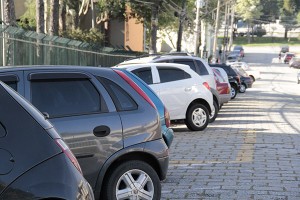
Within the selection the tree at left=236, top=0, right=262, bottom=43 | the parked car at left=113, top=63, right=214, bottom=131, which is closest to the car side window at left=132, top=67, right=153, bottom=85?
the parked car at left=113, top=63, right=214, bottom=131

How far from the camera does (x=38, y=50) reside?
59.5 ft

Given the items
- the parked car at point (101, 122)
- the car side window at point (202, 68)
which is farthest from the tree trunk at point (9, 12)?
the parked car at point (101, 122)

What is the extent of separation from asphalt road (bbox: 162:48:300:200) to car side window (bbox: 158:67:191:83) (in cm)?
140

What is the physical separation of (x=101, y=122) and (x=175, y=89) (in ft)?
28.4

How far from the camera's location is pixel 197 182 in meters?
8.69

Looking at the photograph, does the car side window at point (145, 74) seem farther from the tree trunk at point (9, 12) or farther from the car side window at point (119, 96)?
the car side window at point (119, 96)

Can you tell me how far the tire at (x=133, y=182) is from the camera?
21.2 ft

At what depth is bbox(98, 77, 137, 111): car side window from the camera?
666 centimetres

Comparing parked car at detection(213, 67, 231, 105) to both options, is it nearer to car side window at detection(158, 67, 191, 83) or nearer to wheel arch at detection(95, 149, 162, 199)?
car side window at detection(158, 67, 191, 83)

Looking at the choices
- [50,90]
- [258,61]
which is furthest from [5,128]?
[258,61]

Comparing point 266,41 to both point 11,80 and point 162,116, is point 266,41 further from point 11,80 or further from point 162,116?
point 11,80

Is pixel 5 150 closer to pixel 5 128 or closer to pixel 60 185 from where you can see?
pixel 5 128

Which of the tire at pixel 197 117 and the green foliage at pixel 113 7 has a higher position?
the green foliage at pixel 113 7

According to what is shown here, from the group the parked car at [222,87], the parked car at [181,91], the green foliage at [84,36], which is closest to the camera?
the parked car at [181,91]
